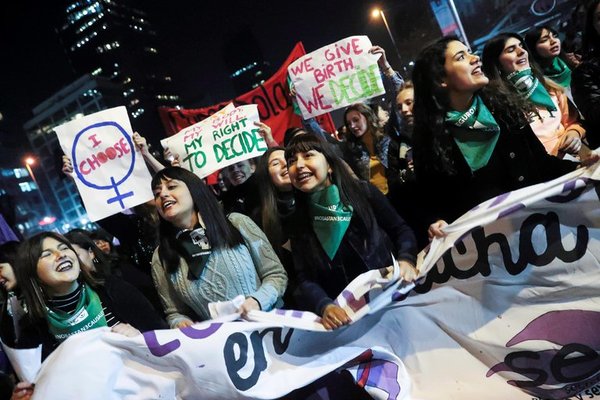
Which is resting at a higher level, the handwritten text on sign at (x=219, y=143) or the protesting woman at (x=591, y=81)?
the handwritten text on sign at (x=219, y=143)

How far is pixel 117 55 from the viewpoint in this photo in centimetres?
10425

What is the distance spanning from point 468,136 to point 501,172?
1.05 feet

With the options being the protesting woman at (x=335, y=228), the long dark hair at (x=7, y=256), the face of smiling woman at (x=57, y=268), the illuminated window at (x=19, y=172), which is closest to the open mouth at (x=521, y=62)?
the protesting woman at (x=335, y=228)

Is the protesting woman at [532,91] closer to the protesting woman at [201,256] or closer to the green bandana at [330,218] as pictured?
the green bandana at [330,218]

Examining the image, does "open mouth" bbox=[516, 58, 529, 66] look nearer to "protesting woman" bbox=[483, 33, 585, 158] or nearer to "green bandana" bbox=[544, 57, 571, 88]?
"protesting woman" bbox=[483, 33, 585, 158]

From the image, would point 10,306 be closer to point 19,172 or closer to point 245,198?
point 245,198

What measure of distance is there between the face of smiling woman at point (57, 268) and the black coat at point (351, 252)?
5.03ft

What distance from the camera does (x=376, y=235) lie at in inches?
115

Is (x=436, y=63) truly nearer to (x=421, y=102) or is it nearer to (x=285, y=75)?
(x=421, y=102)

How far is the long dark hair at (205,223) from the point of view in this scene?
9.92ft

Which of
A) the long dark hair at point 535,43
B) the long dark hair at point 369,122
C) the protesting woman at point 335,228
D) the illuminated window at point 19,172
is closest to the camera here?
the protesting woman at point 335,228

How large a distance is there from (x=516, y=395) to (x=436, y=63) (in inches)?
80.5

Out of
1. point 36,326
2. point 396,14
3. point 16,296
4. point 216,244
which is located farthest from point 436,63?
point 396,14

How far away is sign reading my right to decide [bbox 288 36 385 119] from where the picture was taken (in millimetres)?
5227
